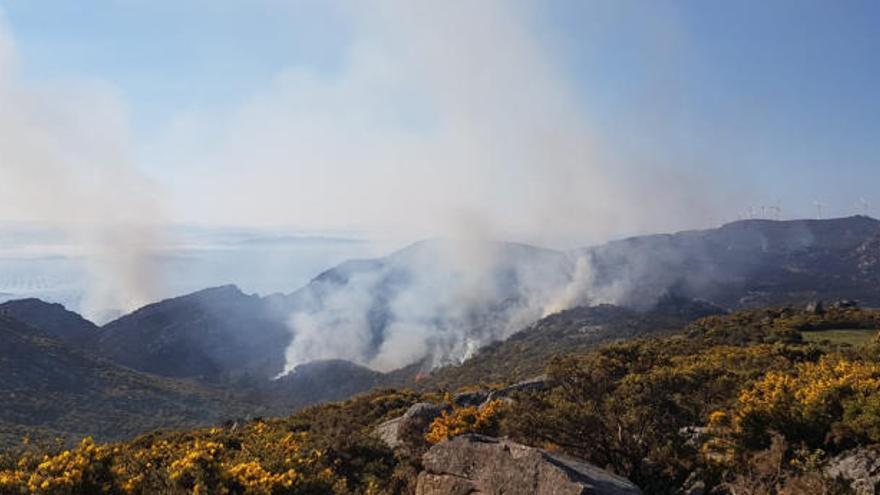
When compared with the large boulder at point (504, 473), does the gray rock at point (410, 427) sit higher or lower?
lower

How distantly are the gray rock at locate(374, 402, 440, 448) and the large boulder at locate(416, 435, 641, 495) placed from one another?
26.2ft

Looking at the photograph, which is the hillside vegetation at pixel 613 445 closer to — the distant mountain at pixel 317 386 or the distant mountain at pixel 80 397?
the distant mountain at pixel 80 397

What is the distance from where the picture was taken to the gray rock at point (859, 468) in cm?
1194

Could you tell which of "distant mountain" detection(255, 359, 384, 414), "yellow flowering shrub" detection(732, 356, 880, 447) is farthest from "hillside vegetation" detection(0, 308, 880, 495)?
"distant mountain" detection(255, 359, 384, 414)

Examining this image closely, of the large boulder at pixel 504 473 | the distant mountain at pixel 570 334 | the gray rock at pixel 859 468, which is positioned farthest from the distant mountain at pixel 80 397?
the gray rock at pixel 859 468

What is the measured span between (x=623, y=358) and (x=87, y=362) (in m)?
118

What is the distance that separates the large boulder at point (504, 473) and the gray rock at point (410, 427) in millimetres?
7999

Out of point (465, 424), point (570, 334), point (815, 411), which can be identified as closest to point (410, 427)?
point (465, 424)

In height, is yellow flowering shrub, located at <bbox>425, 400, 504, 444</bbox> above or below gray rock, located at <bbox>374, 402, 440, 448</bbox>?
above

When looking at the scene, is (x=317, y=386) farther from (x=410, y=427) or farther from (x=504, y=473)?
(x=504, y=473)

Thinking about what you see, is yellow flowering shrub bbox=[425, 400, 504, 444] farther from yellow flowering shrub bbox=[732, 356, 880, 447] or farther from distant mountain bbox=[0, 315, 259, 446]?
distant mountain bbox=[0, 315, 259, 446]

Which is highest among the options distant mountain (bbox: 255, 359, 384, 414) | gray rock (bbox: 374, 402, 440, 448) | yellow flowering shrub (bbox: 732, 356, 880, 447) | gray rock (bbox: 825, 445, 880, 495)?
yellow flowering shrub (bbox: 732, 356, 880, 447)

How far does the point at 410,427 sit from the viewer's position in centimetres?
2167

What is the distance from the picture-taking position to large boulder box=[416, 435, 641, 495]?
10.8 metres
